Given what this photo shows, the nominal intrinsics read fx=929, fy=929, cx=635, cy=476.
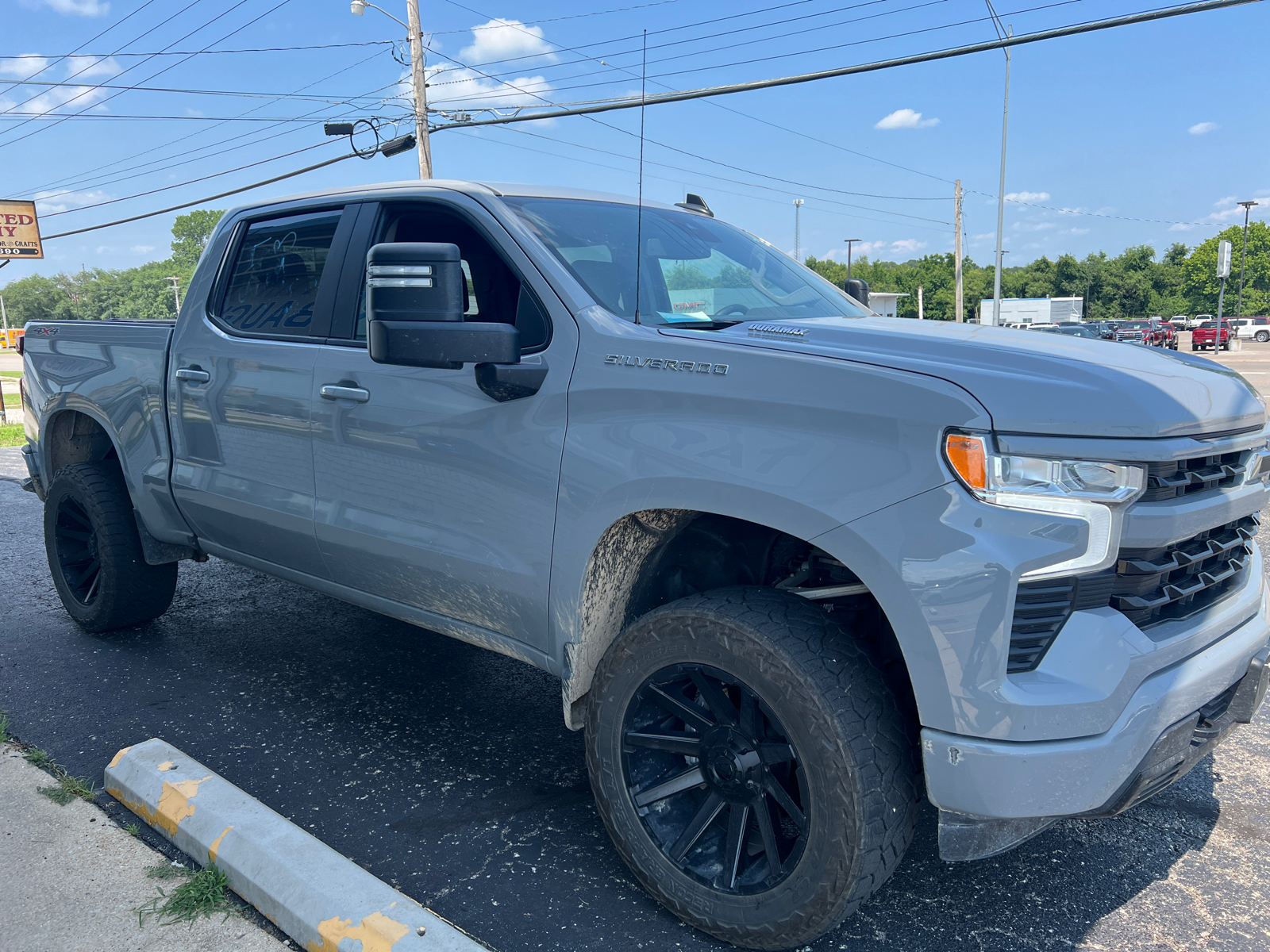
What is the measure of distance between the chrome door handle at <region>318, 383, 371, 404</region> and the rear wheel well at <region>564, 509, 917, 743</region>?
1.06 metres

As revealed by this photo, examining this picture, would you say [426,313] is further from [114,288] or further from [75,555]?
[114,288]

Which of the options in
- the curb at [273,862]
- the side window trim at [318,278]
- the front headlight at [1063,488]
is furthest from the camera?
the side window trim at [318,278]

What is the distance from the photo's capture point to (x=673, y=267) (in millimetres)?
3020

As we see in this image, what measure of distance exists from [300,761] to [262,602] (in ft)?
7.28

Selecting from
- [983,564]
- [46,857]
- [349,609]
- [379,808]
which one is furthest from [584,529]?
[349,609]

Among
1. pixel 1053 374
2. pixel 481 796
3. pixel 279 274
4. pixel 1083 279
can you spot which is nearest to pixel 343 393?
pixel 279 274

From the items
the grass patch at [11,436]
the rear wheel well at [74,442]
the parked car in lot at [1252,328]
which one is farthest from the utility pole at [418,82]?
the parked car in lot at [1252,328]

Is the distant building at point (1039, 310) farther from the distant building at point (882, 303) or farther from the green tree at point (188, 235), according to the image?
the green tree at point (188, 235)

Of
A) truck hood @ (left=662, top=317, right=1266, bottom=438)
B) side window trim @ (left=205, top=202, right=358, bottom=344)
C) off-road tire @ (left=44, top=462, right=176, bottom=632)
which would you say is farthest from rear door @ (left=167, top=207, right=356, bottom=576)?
truck hood @ (left=662, top=317, right=1266, bottom=438)

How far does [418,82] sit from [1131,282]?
330 feet

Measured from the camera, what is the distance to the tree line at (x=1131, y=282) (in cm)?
9850

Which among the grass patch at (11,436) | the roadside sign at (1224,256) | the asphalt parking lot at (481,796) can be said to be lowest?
the grass patch at (11,436)

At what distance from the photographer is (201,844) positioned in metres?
2.51

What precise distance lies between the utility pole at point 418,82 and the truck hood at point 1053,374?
21283 millimetres
